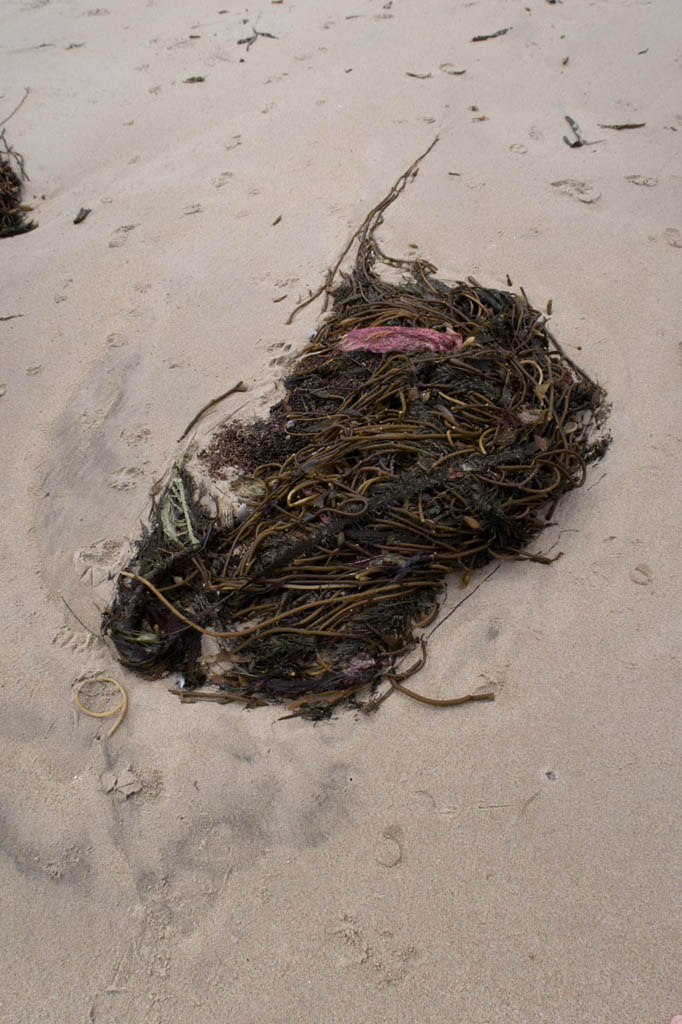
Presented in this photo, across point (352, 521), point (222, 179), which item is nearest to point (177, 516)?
point (352, 521)

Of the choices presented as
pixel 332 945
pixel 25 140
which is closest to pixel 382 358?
pixel 332 945

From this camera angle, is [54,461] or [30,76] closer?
[54,461]

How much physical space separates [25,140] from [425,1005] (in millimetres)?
4641

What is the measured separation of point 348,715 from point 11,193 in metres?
3.49

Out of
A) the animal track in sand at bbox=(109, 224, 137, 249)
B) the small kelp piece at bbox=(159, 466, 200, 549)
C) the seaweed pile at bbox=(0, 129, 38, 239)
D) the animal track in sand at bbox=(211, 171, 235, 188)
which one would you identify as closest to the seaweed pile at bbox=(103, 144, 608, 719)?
the small kelp piece at bbox=(159, 466, 200, 549)

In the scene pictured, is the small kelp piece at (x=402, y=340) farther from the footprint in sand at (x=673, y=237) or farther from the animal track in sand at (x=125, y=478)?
the footprint in sand at (x=673, y=237)

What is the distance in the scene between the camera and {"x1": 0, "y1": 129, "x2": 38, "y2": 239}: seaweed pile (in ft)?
11.4

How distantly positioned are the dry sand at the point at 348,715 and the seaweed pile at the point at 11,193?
94 mm

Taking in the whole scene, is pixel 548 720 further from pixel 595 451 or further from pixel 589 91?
pixel 589 91

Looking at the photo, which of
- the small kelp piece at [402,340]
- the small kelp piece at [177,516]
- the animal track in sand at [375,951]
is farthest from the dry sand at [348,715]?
the small kelp piece at [402,340]

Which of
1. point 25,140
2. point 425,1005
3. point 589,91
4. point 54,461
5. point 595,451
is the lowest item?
point 425,1005

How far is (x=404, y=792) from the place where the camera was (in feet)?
4.95

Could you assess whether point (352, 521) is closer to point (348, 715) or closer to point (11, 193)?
point (348, 715)

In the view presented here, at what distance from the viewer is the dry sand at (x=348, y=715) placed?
1325 mm
